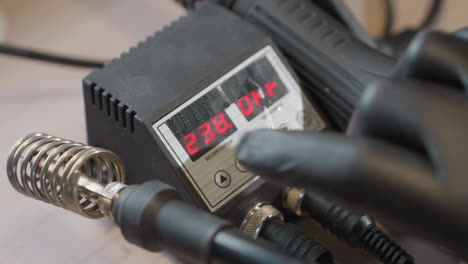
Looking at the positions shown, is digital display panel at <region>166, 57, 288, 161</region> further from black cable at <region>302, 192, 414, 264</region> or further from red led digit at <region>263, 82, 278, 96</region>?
black cable at <region>302, 192, 414, 264</region>

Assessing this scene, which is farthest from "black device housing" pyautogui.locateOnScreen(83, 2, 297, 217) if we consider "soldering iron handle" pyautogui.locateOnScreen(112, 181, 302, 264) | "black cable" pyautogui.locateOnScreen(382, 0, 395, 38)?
"black cable" pyautogui.locateOnScreen(382, 0, 395, 38)

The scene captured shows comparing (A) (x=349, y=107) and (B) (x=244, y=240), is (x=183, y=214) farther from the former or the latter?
(A) (x=349, y=107)

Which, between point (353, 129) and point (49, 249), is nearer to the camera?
point (353, 129)

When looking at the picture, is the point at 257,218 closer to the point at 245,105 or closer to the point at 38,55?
the point at 245,105

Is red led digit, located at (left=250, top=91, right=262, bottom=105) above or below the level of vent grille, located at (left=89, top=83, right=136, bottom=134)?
below


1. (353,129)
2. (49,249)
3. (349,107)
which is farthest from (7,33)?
(353,129)

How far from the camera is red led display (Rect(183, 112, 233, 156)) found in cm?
55

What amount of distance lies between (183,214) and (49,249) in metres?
0.25

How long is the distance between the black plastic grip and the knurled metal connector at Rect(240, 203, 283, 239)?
13cm

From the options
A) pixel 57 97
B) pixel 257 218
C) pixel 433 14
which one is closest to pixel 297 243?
pixel 257 218

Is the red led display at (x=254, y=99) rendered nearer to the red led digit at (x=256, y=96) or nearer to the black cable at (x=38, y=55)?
the red led digit at (x=256, y=96)

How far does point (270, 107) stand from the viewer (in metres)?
0.59

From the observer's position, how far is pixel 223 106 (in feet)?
1.86

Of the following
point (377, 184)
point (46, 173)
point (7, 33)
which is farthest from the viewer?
point (7, 33)
